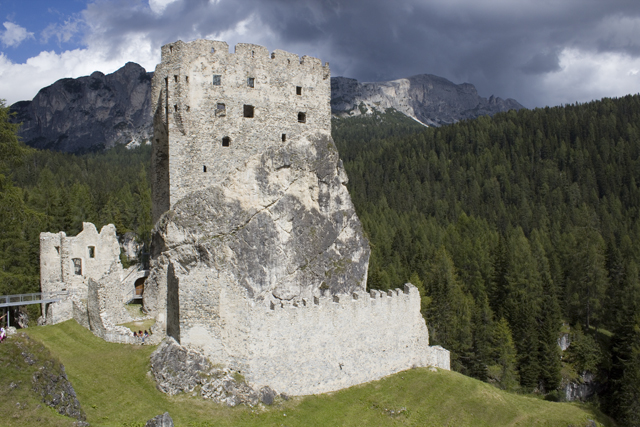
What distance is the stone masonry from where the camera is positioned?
23.5 m

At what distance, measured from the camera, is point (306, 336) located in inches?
967

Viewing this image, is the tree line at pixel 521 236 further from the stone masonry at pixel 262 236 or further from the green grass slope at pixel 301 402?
the stone masonry at pixel 262 236

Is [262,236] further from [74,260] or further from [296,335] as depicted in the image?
[74,260]

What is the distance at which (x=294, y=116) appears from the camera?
106 feet

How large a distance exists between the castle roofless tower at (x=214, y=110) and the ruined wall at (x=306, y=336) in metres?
9.09

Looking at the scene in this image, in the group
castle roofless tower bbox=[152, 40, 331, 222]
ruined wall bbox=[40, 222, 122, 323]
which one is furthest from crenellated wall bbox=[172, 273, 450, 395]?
ruined wall bbox=[40, 222, 122, 323]

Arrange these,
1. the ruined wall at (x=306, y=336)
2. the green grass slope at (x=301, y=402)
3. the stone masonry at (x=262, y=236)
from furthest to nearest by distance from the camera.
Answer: the stone masonry at (x=262, y=236) < the ruined wall at (x=306, y=336) < the green grass slope at (x=301, y=402)

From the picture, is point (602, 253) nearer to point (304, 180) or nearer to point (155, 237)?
point (304, 180)

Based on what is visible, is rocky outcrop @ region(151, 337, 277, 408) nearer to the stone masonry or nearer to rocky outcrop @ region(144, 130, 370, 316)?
the stone masonry

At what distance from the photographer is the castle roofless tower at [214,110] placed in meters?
29.7

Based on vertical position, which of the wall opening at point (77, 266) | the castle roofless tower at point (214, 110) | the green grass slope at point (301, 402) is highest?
the castle roofless tower at point (214, 110)

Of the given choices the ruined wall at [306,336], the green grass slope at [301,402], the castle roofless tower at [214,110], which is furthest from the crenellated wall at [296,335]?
the castle roofless tower at [214,110]

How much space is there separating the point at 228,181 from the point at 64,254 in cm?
1285

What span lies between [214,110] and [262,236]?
8.01m
